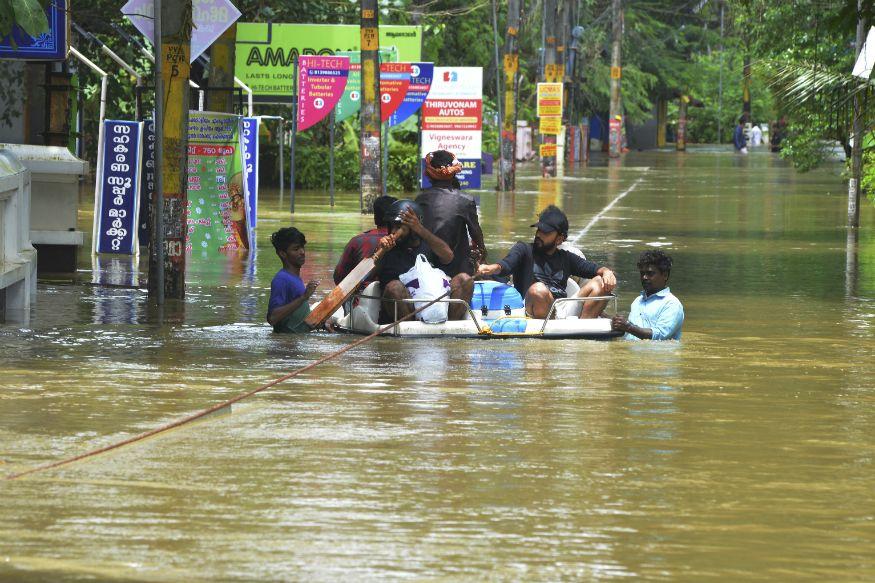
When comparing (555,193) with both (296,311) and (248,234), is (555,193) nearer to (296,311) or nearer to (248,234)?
(248,234)

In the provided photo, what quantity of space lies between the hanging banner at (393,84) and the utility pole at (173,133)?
58.2ft

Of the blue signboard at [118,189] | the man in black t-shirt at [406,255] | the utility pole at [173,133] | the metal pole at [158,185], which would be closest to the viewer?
the man in black t-shirt at [406,255]

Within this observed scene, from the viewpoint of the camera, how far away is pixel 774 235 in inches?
1043

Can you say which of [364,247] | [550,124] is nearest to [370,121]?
[364,247]

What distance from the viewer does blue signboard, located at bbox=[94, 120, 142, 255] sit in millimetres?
19969

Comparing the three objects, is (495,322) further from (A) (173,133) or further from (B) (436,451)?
(B) (436,451)

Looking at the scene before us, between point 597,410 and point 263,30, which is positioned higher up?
point 263,30

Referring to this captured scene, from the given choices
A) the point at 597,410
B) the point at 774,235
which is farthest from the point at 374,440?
the point at 774,235

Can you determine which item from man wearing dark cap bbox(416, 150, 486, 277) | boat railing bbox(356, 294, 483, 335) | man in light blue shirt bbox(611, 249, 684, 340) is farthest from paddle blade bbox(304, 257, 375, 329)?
man in light blue shirt bbox(611, 249, 684, 340)

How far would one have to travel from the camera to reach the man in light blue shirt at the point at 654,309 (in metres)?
12.3

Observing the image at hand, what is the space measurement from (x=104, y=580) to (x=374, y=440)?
108 inches

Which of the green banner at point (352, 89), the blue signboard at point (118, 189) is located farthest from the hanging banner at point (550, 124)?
the blue signboard at point (118, 189)

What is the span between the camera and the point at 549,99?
155 feet

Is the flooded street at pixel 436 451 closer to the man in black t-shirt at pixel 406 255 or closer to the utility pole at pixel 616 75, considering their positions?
the man in black t-shirt at pixel 406 255
